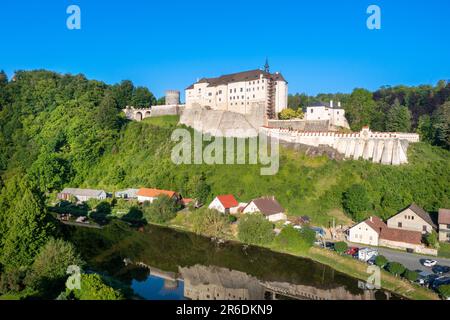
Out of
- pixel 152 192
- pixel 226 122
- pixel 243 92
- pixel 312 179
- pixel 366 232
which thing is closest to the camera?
pixel 366 232

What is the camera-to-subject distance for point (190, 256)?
110 feet

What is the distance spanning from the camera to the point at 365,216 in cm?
3747

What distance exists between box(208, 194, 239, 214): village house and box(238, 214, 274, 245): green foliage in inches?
217

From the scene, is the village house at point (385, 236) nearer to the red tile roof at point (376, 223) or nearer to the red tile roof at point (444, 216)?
the red tile roof at point (376, 223)

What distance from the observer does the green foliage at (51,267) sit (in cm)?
2234

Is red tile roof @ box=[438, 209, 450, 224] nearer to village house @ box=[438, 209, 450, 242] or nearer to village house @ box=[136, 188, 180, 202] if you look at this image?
village house @ box=[438, 209, 450, 242]

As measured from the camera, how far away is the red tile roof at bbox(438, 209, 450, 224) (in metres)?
33.2

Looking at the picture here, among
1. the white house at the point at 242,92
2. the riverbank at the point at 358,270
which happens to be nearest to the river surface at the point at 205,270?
the riverbank at the point at 358,270

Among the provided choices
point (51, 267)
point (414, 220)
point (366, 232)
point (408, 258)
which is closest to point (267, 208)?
point (366, 232)

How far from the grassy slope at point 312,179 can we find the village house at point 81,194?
8.50ft

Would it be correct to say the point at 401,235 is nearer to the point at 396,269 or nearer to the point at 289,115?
the point at 396,269

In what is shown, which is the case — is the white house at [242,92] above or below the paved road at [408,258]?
above

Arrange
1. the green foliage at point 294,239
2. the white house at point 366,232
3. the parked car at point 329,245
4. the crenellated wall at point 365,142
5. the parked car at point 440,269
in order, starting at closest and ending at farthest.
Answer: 1. the parked car at point 440,269
2. the parked car at point 329,245
3. the green foliage at point 294,239
4. the white house at point 366,232
5. the crenellated wall at point 365,142

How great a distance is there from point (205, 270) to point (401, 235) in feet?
54.2
